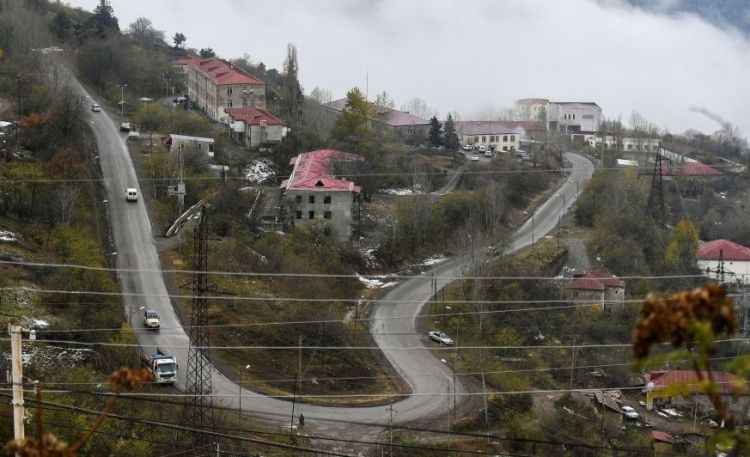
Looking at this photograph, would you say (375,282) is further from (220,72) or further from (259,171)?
(220,72)

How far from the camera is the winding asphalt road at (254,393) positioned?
1182 cm

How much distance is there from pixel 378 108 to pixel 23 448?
30264mm

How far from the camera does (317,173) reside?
20.7m

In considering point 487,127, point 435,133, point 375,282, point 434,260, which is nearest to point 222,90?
point 435,133

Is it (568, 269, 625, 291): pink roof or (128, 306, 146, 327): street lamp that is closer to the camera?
(128, 306, 146, 327): street lamp

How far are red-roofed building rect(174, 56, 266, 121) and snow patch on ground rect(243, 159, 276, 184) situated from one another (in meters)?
3.98

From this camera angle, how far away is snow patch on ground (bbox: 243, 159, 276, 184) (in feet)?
72.5

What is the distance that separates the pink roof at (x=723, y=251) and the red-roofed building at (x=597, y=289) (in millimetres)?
4064

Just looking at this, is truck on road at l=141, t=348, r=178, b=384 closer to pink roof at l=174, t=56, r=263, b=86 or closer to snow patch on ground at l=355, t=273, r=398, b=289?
snow patch on ground at l=355, t=273, r=398, b=289

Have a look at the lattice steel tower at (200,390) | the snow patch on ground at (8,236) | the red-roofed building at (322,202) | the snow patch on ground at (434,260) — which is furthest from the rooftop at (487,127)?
the lattice steel tower at (200,390)

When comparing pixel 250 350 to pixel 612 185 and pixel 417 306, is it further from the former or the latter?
pixel 612 185

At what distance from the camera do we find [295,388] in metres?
12.4

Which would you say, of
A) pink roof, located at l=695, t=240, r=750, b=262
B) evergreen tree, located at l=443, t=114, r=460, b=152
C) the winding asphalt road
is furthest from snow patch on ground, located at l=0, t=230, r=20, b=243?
evergreen tree, located at l=443, t=114, r=460, b=152

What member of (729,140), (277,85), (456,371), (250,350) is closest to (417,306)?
(456,371)
